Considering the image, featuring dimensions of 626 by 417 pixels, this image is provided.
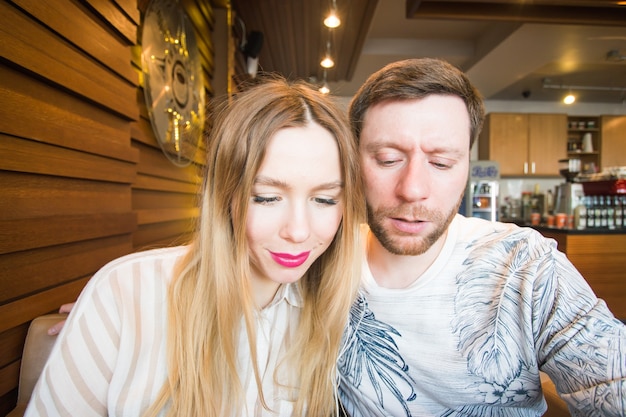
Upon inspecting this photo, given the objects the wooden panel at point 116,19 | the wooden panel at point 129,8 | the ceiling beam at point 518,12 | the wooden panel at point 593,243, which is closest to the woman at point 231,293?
the wooden panel at point 116,19

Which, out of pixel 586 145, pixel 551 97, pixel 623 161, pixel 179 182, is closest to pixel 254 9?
pixel 179 182

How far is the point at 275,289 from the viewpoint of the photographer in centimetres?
124

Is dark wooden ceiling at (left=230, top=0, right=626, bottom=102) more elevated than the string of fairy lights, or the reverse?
dark wooden ceiling at (left=230, top=0, right=626, bottom=102)

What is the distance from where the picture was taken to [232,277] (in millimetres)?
1058

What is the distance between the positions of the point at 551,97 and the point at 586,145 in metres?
1.14

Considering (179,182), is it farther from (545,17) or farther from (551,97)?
(551,97)

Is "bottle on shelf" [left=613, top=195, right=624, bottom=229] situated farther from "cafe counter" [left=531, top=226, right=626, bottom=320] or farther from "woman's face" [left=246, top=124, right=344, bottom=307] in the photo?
"woman's face" [left=246, top=124, right=344, bottom=307]

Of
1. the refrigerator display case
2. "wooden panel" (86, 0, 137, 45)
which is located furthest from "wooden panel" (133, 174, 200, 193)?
the refrigerator display case

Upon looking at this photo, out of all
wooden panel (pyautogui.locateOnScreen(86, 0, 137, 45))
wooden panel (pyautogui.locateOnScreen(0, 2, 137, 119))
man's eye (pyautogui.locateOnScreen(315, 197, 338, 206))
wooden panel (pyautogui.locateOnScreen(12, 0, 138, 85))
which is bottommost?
man's eye (pyautogui.locateOnScreen(315, 197, 338, 206))

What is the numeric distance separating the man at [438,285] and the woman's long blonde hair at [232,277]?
134 millimetres

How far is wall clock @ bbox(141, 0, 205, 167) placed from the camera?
2072mm

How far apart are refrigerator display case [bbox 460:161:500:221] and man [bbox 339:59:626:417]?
5176mm

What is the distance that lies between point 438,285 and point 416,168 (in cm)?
39

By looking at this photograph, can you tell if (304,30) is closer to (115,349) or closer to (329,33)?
(329,33)
